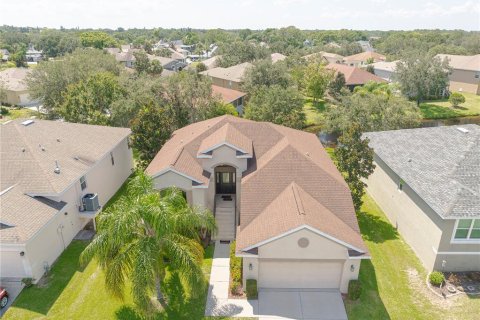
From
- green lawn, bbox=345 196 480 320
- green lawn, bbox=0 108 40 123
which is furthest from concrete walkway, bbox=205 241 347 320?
green lawn, bbox=0 108 40 123

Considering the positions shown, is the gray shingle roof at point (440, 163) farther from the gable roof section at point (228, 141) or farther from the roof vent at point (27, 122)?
the roof vent at point (27, 122)

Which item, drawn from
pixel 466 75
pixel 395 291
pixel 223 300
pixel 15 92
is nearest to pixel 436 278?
pixel 395 291

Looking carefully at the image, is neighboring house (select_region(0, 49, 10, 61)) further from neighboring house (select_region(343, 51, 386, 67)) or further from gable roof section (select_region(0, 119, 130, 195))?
gable roof section (select_region(0, 119, 130, 195))

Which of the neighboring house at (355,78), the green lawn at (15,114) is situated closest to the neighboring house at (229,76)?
the neighboring house at (355,78)

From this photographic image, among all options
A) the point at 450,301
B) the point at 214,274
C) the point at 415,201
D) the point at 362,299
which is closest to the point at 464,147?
the point at 415,201

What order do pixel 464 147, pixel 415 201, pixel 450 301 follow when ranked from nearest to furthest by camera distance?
1. pixel 450 301
2. pixel 415 201
3. pixel 464 147

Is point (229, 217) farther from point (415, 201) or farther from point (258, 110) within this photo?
point (258, 110)
